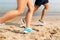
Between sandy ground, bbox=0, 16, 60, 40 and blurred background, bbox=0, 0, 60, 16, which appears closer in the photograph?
sandy ground, bbox=0, 16, 60, 40

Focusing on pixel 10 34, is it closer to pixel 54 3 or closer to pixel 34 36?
pixel 34 36

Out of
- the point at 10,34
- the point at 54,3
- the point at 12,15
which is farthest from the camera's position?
the point at 54,3

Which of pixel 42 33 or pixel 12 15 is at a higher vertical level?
pixel 12 15

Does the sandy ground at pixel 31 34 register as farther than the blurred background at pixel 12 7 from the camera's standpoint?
No

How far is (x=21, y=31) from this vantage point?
445 centimetres

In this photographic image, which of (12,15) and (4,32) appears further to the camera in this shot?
(4,32)

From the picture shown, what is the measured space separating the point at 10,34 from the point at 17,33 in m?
0.15

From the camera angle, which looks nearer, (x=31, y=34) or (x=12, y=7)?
(x=31, y=34)

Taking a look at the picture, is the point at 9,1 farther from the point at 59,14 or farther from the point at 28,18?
the point at 28,18

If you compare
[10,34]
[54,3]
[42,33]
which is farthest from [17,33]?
[54,3]

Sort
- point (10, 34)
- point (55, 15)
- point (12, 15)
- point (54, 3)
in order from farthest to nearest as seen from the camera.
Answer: point (54, 3) → point (55, 15) → point (10, 34) → point (12, 15)

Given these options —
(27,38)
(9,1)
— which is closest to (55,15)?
(9,1)

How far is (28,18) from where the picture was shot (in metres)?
4.29

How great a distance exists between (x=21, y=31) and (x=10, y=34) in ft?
1.02
